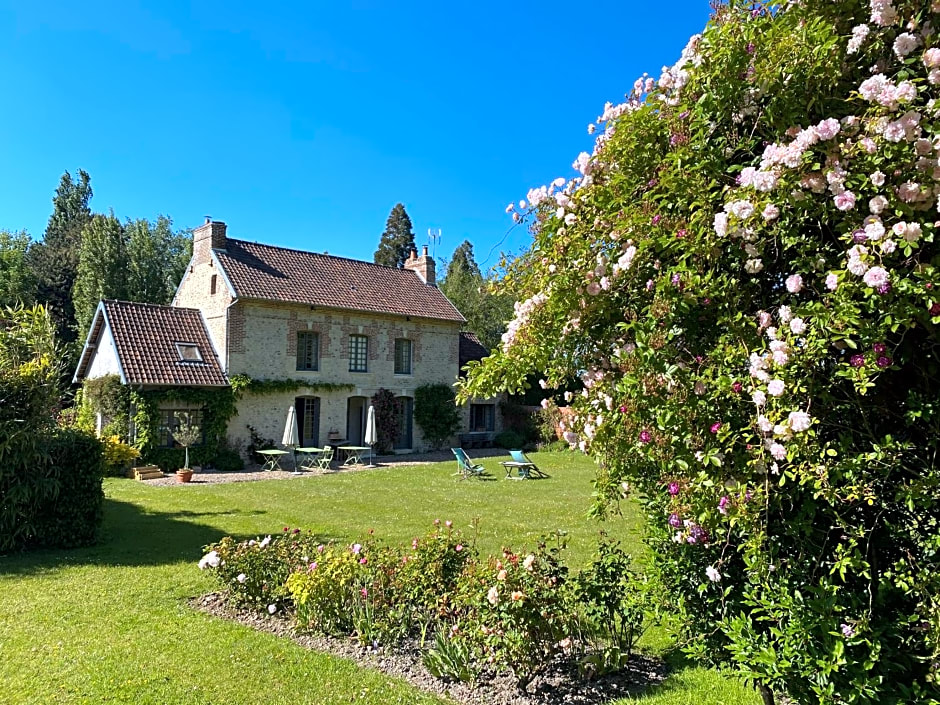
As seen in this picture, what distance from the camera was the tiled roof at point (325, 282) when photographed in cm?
2225

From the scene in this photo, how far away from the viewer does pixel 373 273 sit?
90.0 feet

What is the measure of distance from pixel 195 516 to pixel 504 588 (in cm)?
926

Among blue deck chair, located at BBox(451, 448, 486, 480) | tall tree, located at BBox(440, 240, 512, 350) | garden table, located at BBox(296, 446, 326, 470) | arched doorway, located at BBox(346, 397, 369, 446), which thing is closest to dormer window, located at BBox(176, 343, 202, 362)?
garden table, located at BBox(296, 446, 326, 470)

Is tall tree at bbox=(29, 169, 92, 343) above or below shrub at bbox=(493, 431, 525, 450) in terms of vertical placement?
above

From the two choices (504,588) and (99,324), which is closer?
(504,588)

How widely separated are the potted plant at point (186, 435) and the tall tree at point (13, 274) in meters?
24.1

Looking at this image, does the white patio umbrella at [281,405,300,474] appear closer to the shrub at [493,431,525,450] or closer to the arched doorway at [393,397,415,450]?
the arched doorway at [393,397,415,450]

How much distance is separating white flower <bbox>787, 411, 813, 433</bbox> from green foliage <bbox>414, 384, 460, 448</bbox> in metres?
23.6

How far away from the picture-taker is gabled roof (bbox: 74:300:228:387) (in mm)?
19250

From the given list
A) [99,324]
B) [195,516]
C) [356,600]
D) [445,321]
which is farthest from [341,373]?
[356,600]

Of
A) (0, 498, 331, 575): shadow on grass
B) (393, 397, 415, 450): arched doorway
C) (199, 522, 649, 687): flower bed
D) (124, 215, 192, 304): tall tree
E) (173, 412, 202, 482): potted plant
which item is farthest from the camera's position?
(124, 215, 192, 304): tall tree

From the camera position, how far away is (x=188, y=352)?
68.1 feet

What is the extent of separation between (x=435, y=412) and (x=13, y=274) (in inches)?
1190

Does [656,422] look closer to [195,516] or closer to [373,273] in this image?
[195,516]
